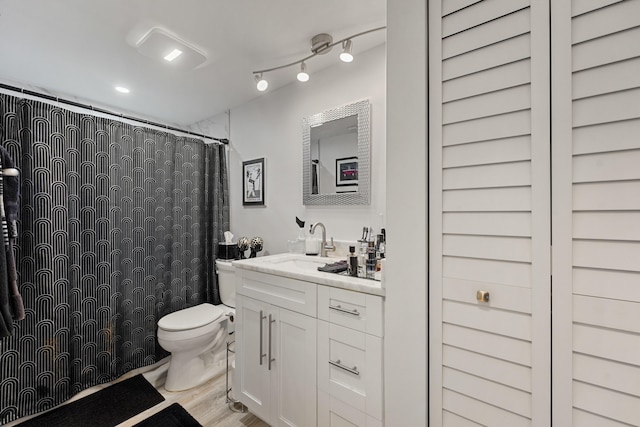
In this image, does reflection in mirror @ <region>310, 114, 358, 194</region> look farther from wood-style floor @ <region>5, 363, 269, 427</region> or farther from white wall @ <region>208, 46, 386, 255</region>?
wood-style floor @ <region>5, 363, 269, 427</region>

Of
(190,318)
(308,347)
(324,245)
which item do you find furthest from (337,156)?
(190,318)

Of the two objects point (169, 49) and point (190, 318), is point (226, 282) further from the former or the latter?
point (169, 49)

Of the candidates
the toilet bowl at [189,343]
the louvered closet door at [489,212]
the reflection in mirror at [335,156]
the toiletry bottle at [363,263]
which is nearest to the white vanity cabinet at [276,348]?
the toiletry bottle at [363,263]

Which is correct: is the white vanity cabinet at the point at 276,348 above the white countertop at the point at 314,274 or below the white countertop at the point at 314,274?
below

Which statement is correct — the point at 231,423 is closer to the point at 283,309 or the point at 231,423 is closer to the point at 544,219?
the point at 283,309

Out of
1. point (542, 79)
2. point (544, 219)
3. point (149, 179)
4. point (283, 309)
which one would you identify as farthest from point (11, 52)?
point (544, 219)

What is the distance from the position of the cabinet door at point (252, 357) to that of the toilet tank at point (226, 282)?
0.72 m

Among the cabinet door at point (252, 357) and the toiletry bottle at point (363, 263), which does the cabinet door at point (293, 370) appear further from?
the toiletry bottle at point (363, 263)

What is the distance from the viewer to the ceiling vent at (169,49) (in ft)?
5.38

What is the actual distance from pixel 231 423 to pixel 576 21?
227cm

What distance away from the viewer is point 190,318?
2.04m

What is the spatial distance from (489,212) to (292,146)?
1.69m

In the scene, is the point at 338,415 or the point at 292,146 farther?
the point at 292,146

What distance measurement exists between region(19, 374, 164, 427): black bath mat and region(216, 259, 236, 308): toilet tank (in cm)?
75
